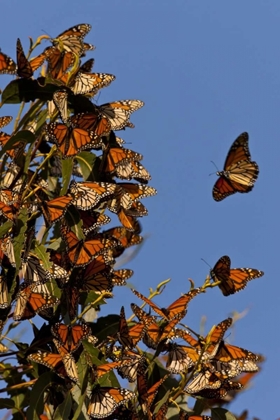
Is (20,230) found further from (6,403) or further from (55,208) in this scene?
(6,403)

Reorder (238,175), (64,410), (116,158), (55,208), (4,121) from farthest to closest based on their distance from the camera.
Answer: (238,175) → (4,121) → (116,158) → (55,208) → (64,410)

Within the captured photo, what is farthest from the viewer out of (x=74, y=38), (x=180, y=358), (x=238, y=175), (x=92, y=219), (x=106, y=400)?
(x=238, y=175)

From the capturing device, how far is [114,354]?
9.50 feet

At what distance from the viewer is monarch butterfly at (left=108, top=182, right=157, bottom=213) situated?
10.5ft

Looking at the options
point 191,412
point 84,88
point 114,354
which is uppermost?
point 84,88

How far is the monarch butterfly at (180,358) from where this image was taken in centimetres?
278

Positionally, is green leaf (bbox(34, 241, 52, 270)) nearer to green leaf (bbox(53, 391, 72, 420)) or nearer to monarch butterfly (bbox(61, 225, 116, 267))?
monarch butterfly (bbox(61, 225, 116, 267))

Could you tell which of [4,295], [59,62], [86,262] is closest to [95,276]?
[86,262]

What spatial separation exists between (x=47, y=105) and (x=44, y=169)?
1.02 ft

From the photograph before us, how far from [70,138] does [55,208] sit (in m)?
0.28

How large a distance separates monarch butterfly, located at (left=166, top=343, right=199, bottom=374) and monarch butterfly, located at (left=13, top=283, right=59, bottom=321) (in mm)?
398

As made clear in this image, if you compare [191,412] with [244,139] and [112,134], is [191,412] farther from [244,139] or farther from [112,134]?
[244,139]

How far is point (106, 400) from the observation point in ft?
8.50

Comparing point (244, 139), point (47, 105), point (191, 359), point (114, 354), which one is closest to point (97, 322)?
point (114, 354)
